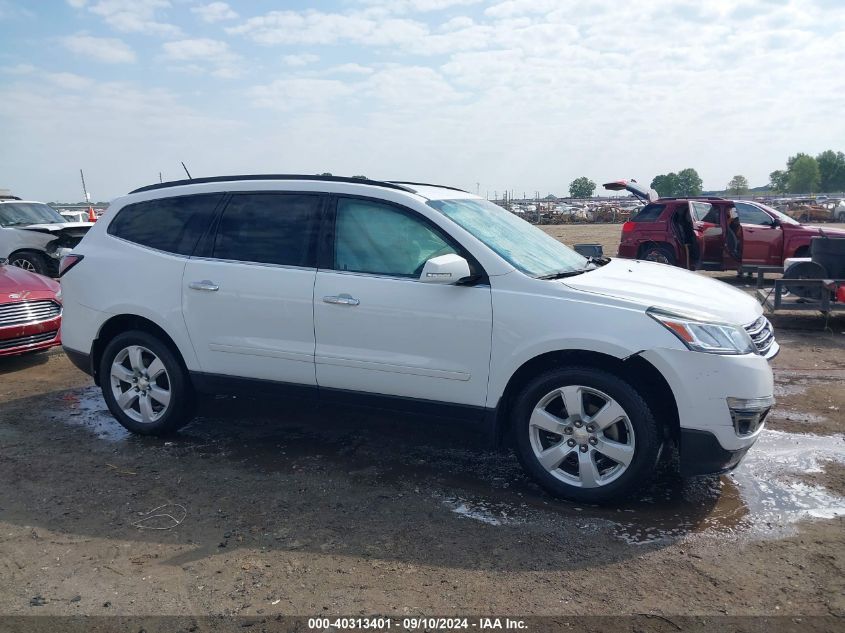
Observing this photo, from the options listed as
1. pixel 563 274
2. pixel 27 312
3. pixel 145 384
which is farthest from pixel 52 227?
pixel 563 274

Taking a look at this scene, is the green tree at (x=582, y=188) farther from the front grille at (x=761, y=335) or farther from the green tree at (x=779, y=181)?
the front grille at (x=761, y=335)

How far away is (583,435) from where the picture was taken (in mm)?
3898

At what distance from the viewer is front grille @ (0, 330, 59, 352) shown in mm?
7273

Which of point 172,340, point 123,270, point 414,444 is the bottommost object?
point 414,444

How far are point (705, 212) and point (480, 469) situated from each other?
1130 centimetres

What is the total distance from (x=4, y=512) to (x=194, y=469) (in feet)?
3.59

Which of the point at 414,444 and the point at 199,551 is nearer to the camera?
the point at 199,551

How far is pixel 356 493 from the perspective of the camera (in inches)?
164

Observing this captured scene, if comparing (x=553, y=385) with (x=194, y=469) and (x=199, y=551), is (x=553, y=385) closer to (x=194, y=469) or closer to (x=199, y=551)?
(x=199, y=551)

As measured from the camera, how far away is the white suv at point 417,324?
3.77m

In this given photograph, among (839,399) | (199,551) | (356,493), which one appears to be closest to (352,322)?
(356,493)

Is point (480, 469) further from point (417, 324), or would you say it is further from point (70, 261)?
point (70, 261)

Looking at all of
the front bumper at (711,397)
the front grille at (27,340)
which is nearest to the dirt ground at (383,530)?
the front bumper at (711,397)

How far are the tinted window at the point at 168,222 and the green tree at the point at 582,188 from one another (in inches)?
5313
